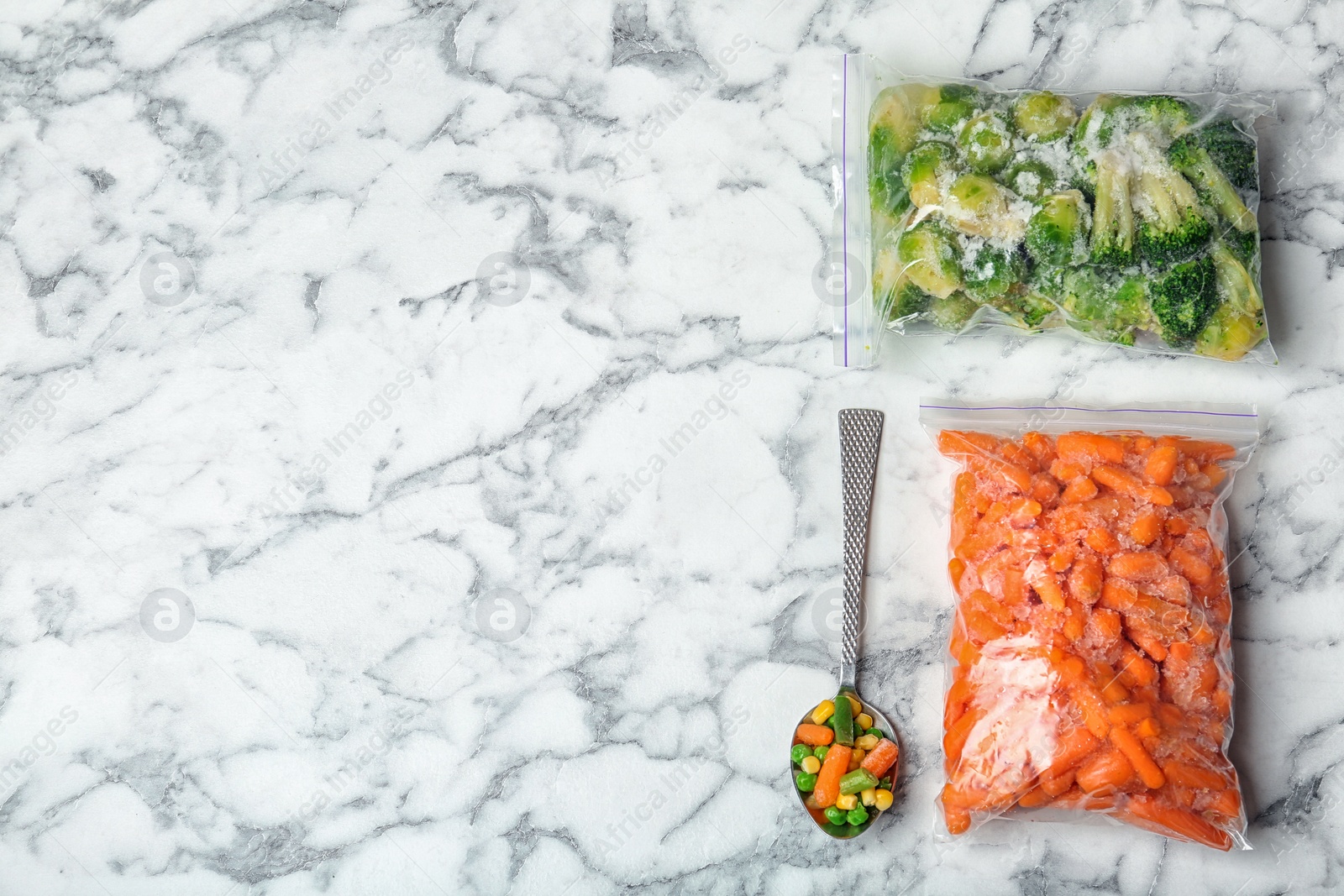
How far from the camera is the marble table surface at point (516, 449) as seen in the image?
1.96 m

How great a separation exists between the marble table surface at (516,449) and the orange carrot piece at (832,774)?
4.7 inches

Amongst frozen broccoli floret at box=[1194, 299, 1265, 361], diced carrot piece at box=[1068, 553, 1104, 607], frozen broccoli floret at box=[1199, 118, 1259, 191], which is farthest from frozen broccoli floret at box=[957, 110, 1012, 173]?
diced carrot piece at box=[1068, 553, 1104, 607]

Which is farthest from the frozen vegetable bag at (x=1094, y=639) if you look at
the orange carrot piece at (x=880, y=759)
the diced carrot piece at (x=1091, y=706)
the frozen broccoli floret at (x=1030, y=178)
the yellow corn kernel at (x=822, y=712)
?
the frozen broccoli floret at (x=1030, y=178)

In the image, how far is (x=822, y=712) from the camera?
1905mm

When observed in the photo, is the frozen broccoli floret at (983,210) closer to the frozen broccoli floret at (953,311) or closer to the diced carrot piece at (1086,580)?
the frozen broccoli floret at (953,311)

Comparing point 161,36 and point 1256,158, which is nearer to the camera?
point 1256,158

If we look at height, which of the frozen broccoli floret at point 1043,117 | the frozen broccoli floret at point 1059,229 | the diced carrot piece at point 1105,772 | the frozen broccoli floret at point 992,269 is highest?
the frozen broccoli floret at point 1043,117

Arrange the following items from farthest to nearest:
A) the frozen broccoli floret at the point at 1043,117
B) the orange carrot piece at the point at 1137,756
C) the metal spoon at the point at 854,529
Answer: the metal spoon at the point at 854,529 < the frozen broccoli floret at the point at 1043,117 < the orange carrot piece at the point at 1137,756

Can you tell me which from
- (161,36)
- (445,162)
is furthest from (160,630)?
(161,36)

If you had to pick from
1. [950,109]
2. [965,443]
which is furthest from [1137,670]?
[950,109]

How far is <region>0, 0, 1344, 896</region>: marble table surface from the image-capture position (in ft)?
6.43

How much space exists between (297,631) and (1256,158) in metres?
2.12

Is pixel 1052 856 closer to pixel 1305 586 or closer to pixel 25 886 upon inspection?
pixel 1305 586

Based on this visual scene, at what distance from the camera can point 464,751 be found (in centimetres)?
200
